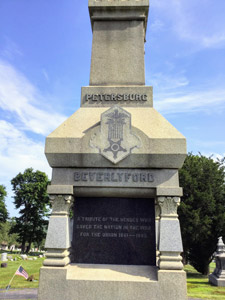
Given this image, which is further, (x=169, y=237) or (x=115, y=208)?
(x=115, y=208)

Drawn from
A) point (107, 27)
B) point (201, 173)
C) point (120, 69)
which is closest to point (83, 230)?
point (120, 69)

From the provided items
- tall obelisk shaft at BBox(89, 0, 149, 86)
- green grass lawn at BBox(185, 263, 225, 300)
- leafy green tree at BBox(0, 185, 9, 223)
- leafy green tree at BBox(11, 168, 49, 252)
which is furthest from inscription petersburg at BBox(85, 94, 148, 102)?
leafy green tree at BBox(0, 185, 9, 223)

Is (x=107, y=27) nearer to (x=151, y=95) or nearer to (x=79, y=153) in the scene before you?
(x=151, y=95)

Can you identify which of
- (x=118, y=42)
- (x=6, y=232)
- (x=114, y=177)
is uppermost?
(x=118, y=42)

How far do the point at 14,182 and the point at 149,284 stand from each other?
45281mm

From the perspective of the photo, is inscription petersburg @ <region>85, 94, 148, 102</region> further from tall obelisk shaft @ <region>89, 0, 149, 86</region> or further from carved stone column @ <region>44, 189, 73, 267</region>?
carved stone column @ <region>44, 189, 73, 267</region>

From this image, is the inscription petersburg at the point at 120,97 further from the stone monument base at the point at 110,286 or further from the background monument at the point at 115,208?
the stone monument base at the point at 110,286

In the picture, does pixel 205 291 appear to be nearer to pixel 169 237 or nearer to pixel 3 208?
pixel 169 237

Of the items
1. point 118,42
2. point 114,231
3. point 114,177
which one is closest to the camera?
point 114,177

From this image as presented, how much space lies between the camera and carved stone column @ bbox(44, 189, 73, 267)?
562cm

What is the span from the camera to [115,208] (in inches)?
258

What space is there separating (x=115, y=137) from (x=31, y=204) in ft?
140

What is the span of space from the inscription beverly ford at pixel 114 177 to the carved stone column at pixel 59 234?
0.60 metres

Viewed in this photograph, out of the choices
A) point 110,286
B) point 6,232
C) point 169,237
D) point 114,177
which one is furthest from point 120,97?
point 6,232
